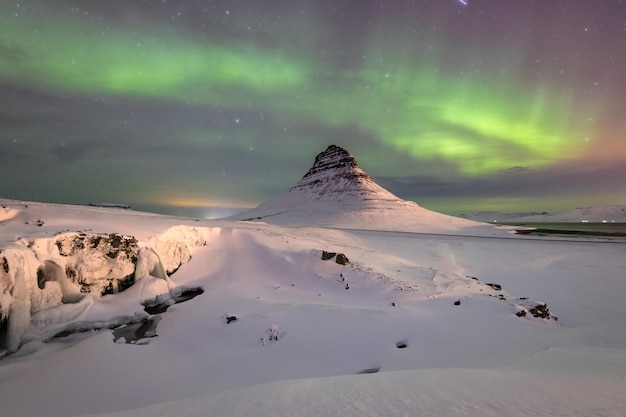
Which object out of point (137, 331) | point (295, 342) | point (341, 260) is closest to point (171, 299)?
point (137, 331)

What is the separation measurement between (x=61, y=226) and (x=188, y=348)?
21.9 feet

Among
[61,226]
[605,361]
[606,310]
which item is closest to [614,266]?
[606,310]

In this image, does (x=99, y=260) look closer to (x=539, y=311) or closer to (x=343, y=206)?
(x=539, y=311)

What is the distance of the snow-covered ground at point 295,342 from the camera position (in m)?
3.58

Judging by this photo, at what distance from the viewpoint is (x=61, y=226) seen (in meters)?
10.4

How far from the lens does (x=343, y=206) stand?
96375 mm

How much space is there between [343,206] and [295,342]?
88.8 m

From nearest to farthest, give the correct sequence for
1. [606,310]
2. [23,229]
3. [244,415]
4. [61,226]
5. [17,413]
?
[244,415]
[17,413]
[23,229]
[61,226]
[606,310]

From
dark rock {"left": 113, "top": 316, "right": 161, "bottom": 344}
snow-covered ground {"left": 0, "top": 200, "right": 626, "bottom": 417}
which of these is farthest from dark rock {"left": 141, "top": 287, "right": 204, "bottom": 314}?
dark rock {"left": 113, "top": 316, "right": 161, "bottom": 344}

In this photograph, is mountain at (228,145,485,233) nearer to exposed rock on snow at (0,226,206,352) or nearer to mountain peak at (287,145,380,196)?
mountain peak at (287,145,380,196)

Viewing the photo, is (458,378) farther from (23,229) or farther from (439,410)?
(23,229)

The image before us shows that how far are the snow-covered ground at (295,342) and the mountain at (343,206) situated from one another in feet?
174

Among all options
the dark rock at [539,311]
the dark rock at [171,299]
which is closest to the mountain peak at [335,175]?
the dark rock at [539,311]

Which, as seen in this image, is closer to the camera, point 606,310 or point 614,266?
point 606,310
